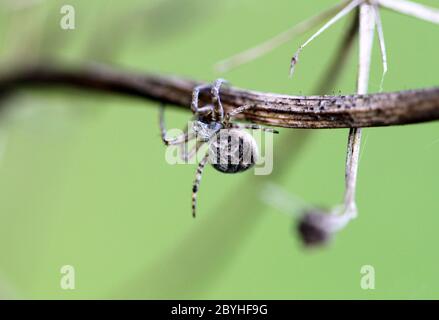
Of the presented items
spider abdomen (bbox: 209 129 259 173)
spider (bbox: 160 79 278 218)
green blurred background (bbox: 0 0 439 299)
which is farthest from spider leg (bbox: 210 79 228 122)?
green blurred background (bbox: 0 0 439 299)

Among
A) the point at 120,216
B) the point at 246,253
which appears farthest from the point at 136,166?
the point at 246,253

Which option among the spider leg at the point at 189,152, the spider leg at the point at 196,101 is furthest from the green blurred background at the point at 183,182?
the spider leg at the point at 196,101

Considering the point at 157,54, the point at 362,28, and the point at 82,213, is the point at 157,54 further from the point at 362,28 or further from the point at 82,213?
the point at 362,28

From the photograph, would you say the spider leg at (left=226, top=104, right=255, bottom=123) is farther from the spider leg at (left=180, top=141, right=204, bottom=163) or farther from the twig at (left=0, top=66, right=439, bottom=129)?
the spider leg at (left=180, top=141, right=204, bottom=163)

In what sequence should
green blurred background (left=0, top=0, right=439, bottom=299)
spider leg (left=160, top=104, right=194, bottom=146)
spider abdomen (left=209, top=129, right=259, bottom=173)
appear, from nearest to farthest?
spider abdomen (left=209, top=129, right=259, bottom=173), spider leg (left=160, top=104, right=194, bottom=146), green blurred background (left=0, top=0, right=439, bottom=299)

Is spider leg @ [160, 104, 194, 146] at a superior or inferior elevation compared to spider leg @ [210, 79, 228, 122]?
superior

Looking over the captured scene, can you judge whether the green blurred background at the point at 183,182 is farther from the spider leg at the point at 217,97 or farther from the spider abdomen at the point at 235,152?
the spider leg at the point at 217,97

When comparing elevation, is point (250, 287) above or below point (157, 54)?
below
